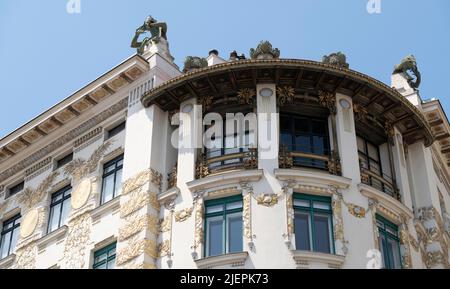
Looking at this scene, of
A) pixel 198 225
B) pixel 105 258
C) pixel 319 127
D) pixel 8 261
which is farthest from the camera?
pixel 8 261

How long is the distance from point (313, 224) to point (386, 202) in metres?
3.17

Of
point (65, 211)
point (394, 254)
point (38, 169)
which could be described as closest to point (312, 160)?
point (394, 254)

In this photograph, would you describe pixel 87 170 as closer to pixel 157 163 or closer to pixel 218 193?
pixel 157 163

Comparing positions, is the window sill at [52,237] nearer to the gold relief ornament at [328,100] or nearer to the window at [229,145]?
the window at [229,145]

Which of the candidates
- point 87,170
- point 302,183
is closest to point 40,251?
point 87,170

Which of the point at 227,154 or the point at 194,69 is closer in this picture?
the point at 227,154

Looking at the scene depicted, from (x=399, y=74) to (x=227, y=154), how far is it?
1080 centimetres

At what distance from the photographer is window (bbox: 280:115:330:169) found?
98.3 feet

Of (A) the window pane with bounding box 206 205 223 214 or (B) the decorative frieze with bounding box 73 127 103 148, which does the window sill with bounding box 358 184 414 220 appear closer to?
(A) the window pane with bounding box 206 205 223 214

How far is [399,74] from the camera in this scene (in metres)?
37.3

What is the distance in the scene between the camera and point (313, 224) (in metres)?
28.1

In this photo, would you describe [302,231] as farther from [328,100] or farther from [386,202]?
[328,100]

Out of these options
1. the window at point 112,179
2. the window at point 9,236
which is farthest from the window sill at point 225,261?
the window at point 9,236
